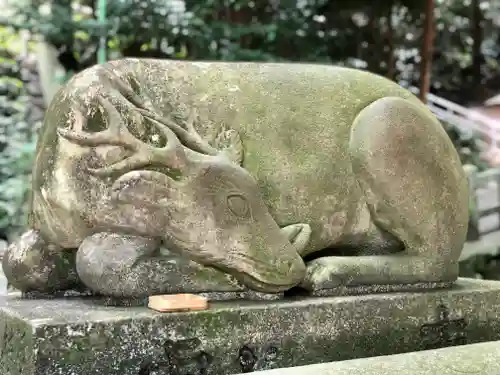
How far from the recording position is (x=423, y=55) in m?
6.86

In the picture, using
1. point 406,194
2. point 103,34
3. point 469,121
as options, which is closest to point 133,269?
point 406,194

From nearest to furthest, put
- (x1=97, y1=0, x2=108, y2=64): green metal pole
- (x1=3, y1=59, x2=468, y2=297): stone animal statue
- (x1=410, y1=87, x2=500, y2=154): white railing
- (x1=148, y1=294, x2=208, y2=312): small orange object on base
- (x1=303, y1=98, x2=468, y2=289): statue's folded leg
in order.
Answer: (x1=148, y1=294, x2=208, y2=312): small orange object on base → (x1=3, y1=59, x2=468, y2=297): stone animal statue → (x1=303, y1=98, x2=468, y2=289): statue's folded leg → (x1=97, y1=0, x2=108, y2=64): green metal pole → (x1=410, y1=87, x2=500, y2=154): white railing

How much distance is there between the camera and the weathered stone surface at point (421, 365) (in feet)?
5.64

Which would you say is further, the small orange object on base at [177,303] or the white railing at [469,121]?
the white railing at [469,121]

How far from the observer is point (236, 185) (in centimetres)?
202

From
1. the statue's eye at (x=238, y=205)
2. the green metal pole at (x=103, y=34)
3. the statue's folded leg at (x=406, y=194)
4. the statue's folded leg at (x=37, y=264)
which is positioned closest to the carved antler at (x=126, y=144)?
the statue's eye at (x=238, y=205)

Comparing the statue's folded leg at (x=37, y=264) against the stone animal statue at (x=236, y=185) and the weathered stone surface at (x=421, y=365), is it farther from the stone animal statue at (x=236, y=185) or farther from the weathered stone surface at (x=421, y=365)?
the weathered stone surface at (x=421, y=365)

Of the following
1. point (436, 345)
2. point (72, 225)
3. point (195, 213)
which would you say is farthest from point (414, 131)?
point (72, 225)

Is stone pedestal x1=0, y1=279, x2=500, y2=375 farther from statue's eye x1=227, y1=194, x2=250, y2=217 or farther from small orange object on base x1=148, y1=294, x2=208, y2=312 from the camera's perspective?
statue's eye x1=227, y1=194, x2=250, y2=217

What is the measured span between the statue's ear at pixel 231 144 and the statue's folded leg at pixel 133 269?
369 millimetres

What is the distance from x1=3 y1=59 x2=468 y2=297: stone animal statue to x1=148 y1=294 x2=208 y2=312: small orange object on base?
0.09 m

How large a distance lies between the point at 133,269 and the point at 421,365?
841 millimetres

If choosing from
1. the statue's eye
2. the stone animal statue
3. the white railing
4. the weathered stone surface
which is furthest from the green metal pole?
the weathered stone surface

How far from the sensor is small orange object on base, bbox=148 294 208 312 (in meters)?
1.79
